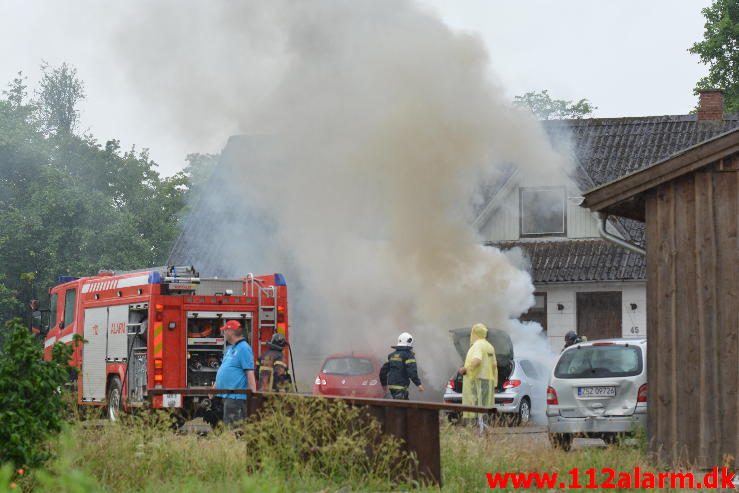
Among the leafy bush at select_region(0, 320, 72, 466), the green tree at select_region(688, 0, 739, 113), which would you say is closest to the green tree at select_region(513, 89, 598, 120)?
the green tree at select_region(688, 0, 739, 113)

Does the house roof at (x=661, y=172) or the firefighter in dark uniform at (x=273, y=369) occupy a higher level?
the house roof at (x=661, y=172)

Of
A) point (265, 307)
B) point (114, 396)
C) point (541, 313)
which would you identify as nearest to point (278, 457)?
point (265, 307)

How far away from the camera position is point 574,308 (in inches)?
1227

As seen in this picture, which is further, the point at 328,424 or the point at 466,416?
the point at 466,416

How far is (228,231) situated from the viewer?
35.9 metres

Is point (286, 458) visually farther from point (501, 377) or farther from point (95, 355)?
point (501, 377)

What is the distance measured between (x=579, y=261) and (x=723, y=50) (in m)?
16.1

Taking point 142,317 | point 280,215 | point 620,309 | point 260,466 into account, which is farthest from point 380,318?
point 260,466

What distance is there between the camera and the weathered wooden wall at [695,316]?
39.9 feet

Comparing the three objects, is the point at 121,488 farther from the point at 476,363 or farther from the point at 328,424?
the point at 476,363

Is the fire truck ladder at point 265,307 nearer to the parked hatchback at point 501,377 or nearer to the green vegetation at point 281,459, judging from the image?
the parked hatchback at point 501,377

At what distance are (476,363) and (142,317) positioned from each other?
5.89 metres

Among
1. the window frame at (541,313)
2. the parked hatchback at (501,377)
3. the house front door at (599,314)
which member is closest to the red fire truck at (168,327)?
the parked hatchback at (501,377)

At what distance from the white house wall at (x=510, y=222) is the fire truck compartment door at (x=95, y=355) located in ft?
47.4
